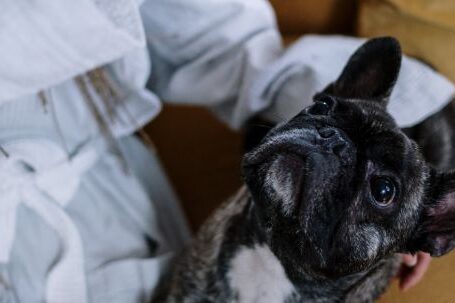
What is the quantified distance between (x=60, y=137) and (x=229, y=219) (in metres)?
0.33

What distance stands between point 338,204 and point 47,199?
504mm

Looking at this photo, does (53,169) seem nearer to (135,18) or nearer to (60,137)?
(60,137)

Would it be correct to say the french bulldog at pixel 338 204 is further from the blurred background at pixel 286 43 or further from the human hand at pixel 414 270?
the blurred background at pixel 286 43

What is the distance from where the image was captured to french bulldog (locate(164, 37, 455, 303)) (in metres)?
0.80

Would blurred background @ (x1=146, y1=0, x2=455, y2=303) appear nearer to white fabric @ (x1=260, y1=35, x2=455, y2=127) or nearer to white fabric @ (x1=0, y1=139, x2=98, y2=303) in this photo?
white fabric @ (x1=260, y1=35, x2=455, y2=127)

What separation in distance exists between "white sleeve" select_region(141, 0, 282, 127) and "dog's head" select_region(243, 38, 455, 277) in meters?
0.30

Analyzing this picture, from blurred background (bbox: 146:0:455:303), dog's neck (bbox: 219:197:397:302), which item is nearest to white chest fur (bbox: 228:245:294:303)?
dog's neck (bbox: 219:197:397:302)

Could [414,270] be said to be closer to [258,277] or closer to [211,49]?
[258,277]

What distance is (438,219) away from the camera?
2.95 feet

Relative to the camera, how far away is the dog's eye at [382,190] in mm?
809

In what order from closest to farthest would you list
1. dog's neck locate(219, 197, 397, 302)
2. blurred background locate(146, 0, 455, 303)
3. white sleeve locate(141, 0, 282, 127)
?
dog's neck locate(219, 197, 397, 302), white sleeve locate(141, 0, 282, 127), blurred background locate(146, 0, 455, 303)

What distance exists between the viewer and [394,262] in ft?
3.39

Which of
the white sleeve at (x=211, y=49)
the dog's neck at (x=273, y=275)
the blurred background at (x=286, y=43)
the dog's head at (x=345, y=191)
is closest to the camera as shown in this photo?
the dog's head at (x=345, y=191)

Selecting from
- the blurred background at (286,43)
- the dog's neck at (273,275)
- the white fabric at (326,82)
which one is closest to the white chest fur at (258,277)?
the dog's neck at (273,275)
